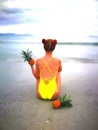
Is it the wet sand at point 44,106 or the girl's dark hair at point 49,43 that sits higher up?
the girl's dark hair at point 49,43

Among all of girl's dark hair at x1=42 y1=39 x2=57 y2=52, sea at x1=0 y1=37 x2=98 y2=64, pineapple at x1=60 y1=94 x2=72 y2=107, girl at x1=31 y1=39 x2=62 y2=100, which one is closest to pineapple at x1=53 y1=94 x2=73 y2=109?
pineapple at x1=60 y1=94 x2=72 y2=107

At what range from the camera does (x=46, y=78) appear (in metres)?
5.17

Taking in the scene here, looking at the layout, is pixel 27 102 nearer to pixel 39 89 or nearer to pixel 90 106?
pixel 39 89

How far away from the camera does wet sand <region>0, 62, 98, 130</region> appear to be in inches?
165

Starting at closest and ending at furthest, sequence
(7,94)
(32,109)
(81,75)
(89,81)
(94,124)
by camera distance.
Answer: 1. (94,124)
2. (32,109)
3. (7,94)
4. (89,81)
5. (81,75)

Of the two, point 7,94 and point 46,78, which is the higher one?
point 46,78

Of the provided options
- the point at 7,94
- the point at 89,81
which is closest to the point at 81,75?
the point at 89,81

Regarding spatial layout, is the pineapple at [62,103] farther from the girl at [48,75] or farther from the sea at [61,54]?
the sea at [61,54]

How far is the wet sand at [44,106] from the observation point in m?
4.20

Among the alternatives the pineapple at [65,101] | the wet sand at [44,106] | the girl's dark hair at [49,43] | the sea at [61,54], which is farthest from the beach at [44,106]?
the sea at [61,54]

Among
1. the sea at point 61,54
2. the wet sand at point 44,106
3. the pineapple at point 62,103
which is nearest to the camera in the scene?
the wet sand at point 44,106

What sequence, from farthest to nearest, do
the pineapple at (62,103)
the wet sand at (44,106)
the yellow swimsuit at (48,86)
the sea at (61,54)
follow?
the sea at (61,54) → the yellow swimsuit at (48,86) → the pineapple at (62,103) → the wet sand at (44,106)

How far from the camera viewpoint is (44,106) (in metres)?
4.95

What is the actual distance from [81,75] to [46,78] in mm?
2334
